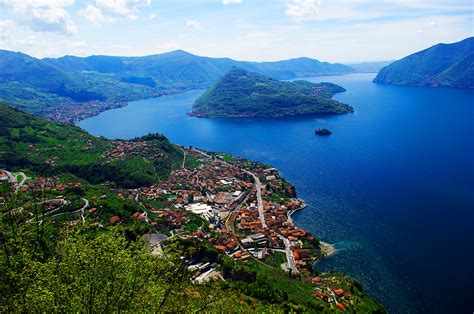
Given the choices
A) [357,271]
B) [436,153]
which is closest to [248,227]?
[357,271]

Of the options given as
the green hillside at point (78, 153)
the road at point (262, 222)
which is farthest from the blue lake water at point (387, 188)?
the green hillside at point (78, 153)

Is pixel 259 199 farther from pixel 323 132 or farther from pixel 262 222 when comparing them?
pixel 323 132

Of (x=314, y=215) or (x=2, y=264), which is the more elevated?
(x=2, y=264)

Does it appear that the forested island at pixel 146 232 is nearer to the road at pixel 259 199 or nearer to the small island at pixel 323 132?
the road at pixel 259 199

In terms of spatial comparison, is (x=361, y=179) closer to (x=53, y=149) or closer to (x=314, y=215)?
(x=314, y=215)

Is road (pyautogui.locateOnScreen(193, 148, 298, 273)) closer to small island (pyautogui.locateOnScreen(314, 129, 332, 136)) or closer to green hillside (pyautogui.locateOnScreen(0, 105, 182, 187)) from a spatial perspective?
green hillside (pyautogui.locateOnScreen(0, 105, 182, 187))
